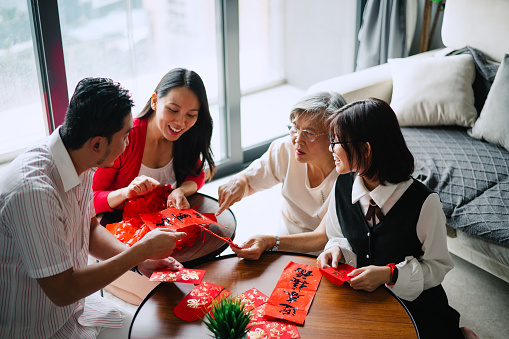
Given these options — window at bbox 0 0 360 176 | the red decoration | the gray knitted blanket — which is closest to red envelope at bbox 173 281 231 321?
the red decoration

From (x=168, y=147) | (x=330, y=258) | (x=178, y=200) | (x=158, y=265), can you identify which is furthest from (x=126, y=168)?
(x=330, y=258)

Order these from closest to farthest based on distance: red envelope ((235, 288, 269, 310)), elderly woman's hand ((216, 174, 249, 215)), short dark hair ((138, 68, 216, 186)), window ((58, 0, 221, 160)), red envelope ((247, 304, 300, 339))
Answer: red envelope ((247, 304, 300, 339)), red envelope ((235, 288, 269, 310)), elderly woman's hand ((216, 174, 249, 215)), short dark hair ((138, 68, 216, 186)), window ((58, 0, 221, 160))

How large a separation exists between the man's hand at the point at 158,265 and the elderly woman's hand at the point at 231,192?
1.35ft

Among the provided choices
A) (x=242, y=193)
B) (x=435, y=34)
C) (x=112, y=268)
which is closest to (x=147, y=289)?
(x=242, y=193)

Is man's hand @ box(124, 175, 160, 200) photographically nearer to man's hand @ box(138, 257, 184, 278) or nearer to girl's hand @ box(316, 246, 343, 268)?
man's hand @ box(138, 257, 184, 278)

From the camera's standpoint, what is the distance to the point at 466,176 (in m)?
2.74

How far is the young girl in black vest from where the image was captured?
5.66 ft

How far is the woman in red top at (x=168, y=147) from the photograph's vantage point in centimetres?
220

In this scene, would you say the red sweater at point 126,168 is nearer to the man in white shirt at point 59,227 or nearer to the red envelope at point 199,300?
the man in white shirt at point 59,227

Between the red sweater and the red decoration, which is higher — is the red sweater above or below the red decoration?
above

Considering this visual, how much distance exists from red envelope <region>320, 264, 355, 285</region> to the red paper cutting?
30 millimetres

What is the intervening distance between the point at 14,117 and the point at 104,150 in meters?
1.70

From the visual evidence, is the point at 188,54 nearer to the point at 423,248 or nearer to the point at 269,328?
the point at 423,248

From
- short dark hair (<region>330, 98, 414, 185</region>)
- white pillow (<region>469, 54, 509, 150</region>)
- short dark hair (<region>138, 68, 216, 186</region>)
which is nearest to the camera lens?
short dark hair (<region>330, 98, 414, 185</region>)
